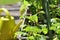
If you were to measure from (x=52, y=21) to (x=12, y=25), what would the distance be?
9.8 inches

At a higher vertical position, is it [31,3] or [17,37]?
[31,3]

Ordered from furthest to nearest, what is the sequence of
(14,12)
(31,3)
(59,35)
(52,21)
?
(14,12)
(31,3)
(52,21)
(59,35)

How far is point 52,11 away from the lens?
1224 millimetres

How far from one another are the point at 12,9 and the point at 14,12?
15 centimetres

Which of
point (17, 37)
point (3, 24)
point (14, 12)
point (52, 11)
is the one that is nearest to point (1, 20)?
point (3, 24)

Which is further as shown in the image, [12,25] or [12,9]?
[12,9]

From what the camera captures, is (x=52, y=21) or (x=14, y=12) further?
(x=14, y=12)

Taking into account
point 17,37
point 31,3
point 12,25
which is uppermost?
point 31,3

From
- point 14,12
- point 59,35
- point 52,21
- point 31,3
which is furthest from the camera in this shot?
point 14,12

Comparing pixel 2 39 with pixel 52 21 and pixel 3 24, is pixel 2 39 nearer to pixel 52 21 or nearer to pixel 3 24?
pixel 3 24

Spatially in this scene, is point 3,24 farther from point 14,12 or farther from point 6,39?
point 14,12

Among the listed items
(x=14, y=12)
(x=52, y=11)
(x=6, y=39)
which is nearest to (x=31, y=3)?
(x=52, y=11)

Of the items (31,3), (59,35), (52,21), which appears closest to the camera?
(59,35)

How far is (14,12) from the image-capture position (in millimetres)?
2396
